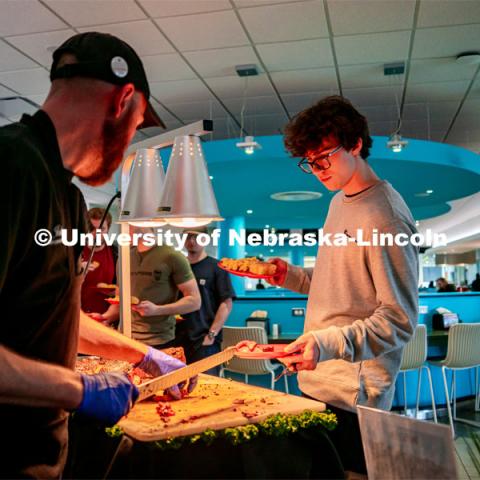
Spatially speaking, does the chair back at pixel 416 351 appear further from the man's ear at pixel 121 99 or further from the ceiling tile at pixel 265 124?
the man's ear at pixel 121 99

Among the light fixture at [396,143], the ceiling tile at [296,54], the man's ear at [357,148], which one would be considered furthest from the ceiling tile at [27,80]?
the man's ear at [357,148]

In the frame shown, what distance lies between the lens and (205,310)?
173 inches

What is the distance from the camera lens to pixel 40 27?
14.7 feet

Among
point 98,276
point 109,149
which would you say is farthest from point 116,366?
point 98,276

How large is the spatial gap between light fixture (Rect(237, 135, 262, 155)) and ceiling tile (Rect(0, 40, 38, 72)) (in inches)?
91.7

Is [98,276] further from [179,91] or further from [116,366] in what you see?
[179,91]

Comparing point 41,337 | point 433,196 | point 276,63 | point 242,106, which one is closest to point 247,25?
point 276,63

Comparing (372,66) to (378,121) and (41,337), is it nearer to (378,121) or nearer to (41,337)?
(378,121)

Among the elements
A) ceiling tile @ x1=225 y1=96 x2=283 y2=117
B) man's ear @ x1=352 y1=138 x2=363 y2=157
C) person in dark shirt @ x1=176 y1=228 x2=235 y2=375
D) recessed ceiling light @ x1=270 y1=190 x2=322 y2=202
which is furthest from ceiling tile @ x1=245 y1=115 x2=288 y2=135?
man's ear @ x1=352 y1=138 x2=363 y2=157

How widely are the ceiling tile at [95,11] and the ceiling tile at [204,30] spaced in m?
0.27

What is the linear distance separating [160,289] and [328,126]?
1850 mm

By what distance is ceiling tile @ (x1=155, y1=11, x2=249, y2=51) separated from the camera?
434cm

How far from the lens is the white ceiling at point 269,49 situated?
13.8ft

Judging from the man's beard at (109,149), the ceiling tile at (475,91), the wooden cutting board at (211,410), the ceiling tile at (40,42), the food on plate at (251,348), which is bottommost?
the wooden cutting board at (211,410)
